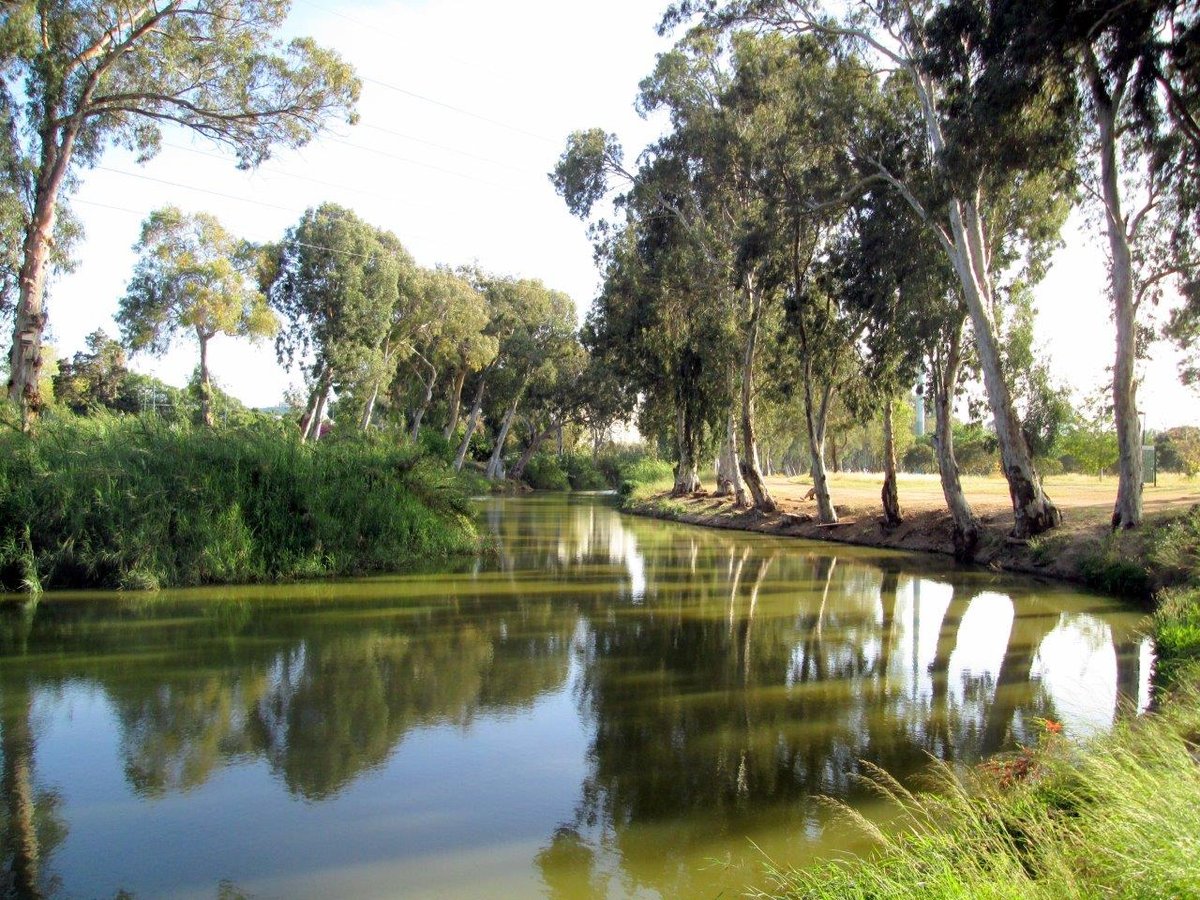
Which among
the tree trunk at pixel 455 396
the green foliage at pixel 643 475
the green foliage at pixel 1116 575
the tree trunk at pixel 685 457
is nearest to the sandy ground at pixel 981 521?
the green foliage at pixel 1116 575

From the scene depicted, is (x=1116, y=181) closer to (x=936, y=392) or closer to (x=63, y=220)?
(x=936, y=392)

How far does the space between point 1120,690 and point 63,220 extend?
24966mm

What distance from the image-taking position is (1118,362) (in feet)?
58.8

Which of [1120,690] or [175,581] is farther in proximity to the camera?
[175,581]

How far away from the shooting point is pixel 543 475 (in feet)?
239

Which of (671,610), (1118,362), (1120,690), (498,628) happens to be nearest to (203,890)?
(498,628)

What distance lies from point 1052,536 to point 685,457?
2462cm

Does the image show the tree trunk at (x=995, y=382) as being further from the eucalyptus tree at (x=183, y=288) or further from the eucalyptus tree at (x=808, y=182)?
the eucalyptus tree at (x=183, y=288)

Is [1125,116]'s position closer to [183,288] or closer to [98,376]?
[183,288]

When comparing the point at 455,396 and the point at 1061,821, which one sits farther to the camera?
the point at 455,396

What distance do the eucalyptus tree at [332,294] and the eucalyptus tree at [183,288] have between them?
2.34 metres

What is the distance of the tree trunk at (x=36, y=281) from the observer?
1838 cm

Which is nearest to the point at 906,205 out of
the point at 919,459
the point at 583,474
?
the point at 583,474

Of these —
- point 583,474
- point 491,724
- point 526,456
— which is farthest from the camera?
point 583,474
